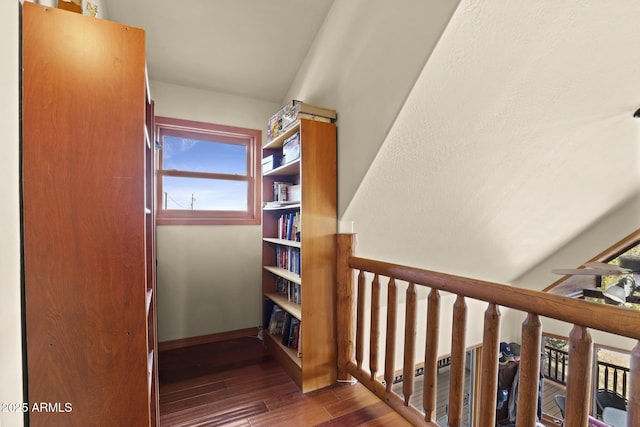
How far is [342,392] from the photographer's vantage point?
6.28 ft

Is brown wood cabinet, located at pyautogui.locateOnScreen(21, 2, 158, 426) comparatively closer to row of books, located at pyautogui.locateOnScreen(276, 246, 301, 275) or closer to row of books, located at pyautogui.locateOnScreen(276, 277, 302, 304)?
row of books, located at pyautogui.locateOnScreen(276, 277, 302, 304)

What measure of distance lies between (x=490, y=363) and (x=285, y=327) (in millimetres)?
1556

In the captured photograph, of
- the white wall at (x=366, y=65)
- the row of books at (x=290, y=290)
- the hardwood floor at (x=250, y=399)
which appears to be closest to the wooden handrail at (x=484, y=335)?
the hardwood floor at (x=250, y=399)

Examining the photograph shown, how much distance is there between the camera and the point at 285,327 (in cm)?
234

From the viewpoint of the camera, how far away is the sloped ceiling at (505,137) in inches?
45.0

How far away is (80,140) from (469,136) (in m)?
1.77

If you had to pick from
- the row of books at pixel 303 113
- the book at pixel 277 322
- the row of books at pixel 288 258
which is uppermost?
the row of books at pixel 303 113

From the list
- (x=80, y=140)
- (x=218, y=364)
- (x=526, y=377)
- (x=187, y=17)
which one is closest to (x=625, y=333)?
(x=526, y=377)

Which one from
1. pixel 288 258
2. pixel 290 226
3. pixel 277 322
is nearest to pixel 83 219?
pixel 290 226

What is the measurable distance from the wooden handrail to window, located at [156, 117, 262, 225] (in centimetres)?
137

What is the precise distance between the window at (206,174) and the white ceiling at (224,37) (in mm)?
417

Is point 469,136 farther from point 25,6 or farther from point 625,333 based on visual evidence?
point 25,6

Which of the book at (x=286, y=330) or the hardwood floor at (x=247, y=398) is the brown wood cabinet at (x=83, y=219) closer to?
the hardwood floor at (x=247, y=398)

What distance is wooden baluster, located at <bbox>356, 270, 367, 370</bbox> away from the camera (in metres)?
1.89
